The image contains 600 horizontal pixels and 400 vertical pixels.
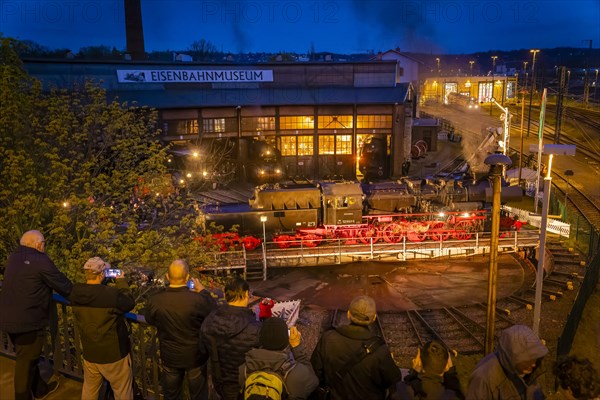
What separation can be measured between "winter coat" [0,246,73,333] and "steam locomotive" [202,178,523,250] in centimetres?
1703

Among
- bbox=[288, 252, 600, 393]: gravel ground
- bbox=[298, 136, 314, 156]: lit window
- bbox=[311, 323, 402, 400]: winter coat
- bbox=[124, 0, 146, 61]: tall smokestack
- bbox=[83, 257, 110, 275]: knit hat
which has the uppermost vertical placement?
bbox=[124, 0, 146, 61]: tall smokestack

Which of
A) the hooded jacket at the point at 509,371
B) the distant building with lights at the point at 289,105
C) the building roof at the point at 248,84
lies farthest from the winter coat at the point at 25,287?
the distant building with lights at the point at 289,105

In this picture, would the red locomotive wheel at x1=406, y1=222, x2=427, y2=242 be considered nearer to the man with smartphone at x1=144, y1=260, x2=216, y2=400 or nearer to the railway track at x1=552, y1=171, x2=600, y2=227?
the railway track at x1=552, y1=171, x2=600, y2=227

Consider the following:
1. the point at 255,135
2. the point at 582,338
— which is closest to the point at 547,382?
the point at 582,338

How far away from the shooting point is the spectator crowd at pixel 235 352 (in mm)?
4383

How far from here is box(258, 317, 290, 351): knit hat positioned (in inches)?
181

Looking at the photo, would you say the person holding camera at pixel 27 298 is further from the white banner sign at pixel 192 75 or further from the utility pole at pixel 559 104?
the utility pole at pixel 559 104

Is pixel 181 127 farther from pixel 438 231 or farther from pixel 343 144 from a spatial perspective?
pixel 438 231

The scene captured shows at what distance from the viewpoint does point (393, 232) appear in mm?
24516

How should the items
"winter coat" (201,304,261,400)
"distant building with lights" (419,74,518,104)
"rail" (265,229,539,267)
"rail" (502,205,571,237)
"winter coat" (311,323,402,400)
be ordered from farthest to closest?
"distant building with lights" (419,74,518,104) → "rail" (502,205,571,237) → "rail" (265,229,539,267) → "winter coat" (201,304,261,400) → "winter coat" (311,323,402,400)

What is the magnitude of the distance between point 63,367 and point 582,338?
40.2 ft

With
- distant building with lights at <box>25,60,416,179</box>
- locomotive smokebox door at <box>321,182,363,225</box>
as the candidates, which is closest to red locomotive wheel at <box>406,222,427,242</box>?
locomotive smokebox door at <box>321,182,363,225</box>

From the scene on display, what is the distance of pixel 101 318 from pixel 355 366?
2.81m

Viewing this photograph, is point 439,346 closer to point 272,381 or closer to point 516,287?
point 272,381
